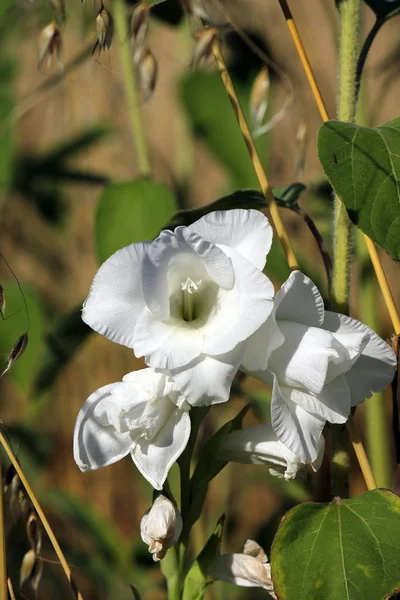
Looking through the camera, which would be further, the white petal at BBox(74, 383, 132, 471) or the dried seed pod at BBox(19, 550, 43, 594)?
the dried seed pod at BBox(19, 550, 43, 594)

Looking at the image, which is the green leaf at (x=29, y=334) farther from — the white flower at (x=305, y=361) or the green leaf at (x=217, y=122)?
the white flower at (x=305, y=361)

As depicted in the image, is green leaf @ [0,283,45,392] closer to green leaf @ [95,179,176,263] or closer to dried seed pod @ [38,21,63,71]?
green leaf @ [95,179,176,263]

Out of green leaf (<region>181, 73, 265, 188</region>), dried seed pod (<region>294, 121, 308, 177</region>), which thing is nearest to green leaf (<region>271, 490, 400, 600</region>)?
dried seed pod (<region>294, 121, 308, 177</region>)

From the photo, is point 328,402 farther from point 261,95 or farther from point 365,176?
point 261,95

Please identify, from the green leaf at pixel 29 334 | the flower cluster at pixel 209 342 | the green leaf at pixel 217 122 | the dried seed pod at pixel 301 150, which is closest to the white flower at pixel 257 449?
the flower cluster at pixel 209 342

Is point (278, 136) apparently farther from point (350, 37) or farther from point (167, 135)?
point (350, 37)

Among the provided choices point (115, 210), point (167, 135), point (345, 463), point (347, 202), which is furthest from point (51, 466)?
point (347, 202)
